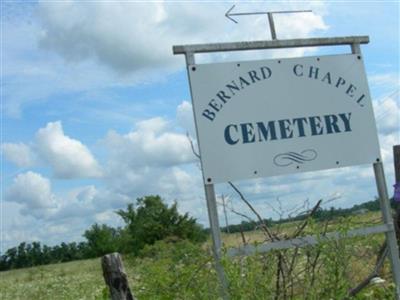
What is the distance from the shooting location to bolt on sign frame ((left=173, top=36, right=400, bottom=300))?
15.1 feet

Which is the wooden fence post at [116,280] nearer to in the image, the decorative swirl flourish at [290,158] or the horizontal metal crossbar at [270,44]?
the decorative swirl flourish at [290,158]

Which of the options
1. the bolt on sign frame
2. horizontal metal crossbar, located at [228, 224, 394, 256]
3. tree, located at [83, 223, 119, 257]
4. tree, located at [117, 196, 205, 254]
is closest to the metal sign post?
the bolt on sign frame

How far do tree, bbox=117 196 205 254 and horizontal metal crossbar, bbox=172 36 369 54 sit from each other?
2383 centimetres

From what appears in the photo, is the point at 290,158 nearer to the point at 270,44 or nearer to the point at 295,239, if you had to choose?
the point at 295,239

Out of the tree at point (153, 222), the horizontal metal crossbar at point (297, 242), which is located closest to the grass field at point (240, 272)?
the horizontal metal crossbar at point (297, 242)

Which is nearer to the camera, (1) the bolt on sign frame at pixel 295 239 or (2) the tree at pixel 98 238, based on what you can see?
(1) the bolt on sign frame at pixel 295 239

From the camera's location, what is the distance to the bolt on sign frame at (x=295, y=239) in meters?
4.62

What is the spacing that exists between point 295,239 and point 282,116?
977 millimetres

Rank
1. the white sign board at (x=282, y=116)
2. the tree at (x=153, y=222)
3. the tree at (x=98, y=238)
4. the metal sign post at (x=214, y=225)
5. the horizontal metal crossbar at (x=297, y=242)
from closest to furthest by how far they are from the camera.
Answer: the metal sign post at (x=214, y=225) → the horizontal metal crossbar at (x=297, y=242) → the white sign board at (x=282, y=116) → the tree at (x=153, y=222) → the tree at (x=98, y=238)

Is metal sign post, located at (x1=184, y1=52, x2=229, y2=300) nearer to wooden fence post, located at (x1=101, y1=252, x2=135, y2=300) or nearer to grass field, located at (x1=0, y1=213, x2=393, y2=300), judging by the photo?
grass field, located at (x1=0, y1=213, x2=393, y2=300)

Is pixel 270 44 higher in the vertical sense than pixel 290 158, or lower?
higher

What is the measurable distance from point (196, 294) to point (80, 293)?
35.4 feet

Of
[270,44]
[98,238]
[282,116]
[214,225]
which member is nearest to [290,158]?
[282,116]

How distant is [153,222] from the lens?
105ft
